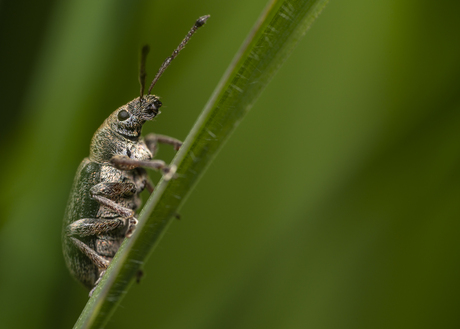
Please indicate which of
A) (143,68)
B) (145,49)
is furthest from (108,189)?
(145,49)

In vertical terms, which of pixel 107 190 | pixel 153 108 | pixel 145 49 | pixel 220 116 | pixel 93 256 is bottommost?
pixel 93 256

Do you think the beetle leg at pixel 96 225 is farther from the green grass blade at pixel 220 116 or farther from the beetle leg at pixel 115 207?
the green grass blade at pixel 220 116

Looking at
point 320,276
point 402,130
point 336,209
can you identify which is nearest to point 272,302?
point 320,276

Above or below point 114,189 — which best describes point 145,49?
above

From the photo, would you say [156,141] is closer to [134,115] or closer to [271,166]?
[134,115]

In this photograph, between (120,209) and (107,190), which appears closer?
(120,209)

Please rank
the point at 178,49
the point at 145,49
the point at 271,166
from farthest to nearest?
A: 1. the point at 271,166
2. the point at 178,49
3. the point at 145,49

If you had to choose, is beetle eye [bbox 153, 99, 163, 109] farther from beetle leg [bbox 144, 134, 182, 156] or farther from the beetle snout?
beetle leg [bbox 144, 134, 182, 156]

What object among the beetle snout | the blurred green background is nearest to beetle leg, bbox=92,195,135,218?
the blurred green background

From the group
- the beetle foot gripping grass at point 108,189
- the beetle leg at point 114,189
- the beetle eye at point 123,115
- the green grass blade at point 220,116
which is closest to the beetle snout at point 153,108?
the beetle foot gripping grass at point 108,189
